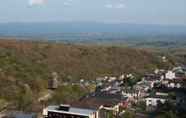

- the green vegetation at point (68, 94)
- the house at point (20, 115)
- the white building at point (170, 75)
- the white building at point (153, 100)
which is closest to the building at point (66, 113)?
the house at point (20, 115)

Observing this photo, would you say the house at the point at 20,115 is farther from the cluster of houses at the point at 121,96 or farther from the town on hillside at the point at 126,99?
the cluster of houses at the point at 121,96

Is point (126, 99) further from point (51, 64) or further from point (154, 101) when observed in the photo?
point (51, 64)

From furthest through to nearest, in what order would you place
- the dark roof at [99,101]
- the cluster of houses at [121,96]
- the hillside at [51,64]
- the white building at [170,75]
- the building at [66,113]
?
the white building at [170,75]
the hillside at [51,64]
the dark roof at [99,101]
the cluster of houses at [121,96]
the building at [66,113]

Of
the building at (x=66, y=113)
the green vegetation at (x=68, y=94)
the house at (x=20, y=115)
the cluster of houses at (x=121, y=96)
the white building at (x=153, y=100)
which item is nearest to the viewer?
the building at (x=66, y=113)

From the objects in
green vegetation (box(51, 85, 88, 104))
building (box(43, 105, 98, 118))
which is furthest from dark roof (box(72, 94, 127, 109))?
building (box(43, 105, 98, 118))

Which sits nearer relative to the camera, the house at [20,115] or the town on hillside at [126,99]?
the house at [20,115]

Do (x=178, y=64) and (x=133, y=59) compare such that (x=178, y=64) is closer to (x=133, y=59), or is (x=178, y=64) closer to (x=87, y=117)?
(x=133, y=59)

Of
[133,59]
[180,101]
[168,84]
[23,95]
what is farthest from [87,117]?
[133,59]
